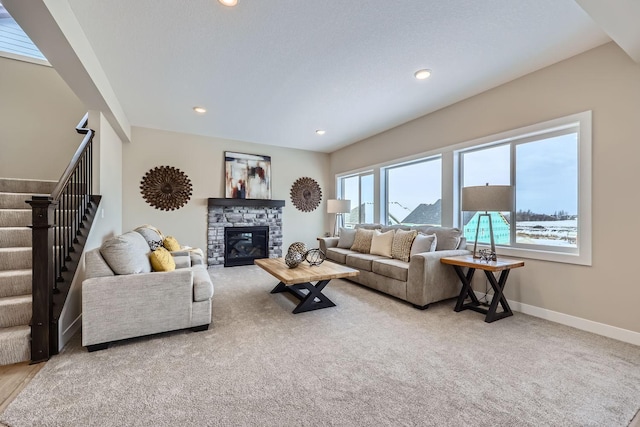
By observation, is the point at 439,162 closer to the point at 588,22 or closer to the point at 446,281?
the point at 446,281

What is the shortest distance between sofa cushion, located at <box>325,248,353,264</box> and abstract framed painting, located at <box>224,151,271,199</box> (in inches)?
78.9

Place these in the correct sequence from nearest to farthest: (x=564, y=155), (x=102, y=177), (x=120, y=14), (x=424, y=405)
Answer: (x=424, y=405), (x=120, y=14), (x=564, y=155), (x=102, y=177)

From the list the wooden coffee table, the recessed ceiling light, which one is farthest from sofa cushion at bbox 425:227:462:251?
the recessed ceiling light

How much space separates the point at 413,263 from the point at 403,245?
0.67 metres

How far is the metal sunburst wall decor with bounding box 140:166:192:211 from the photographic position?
502 cm

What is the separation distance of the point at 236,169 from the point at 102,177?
2.52m

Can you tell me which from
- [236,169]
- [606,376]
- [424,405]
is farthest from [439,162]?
[236,169]

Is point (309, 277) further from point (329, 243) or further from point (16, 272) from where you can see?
point (16, 272)

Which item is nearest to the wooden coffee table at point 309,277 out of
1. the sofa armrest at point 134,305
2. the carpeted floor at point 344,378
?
the carpeted floor at point 344,378

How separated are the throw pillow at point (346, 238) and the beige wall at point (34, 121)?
4.58 meters

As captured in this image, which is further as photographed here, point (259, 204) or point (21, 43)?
point (259, 204)

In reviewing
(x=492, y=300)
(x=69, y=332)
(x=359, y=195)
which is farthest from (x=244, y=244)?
(x=492, y=300)

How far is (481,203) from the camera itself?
9.48 feet

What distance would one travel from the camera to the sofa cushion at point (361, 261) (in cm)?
393
